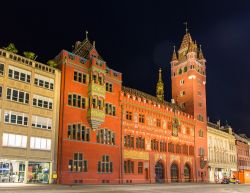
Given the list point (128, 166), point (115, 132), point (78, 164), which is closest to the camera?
point (78, 164)

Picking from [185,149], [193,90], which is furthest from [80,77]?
[193,90]

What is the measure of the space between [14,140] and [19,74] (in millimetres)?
9643

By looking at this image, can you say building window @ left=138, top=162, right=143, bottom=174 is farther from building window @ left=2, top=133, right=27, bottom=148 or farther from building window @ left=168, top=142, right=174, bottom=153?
building window @ left=2, top=133, right=27, bottom=148

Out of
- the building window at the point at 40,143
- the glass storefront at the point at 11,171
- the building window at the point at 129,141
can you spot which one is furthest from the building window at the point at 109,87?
the glass storefront at the point at 11,171

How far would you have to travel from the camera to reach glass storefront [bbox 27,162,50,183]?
47000mm

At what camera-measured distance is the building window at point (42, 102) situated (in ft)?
159

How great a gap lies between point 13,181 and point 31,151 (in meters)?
4.68

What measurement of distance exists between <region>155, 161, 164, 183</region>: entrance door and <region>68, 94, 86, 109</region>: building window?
2367 centimetres

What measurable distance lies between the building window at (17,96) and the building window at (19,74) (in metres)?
1.91

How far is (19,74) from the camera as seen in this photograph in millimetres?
46969

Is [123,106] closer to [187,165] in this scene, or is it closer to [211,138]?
[187,165]

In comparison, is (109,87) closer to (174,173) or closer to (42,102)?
(42,102)

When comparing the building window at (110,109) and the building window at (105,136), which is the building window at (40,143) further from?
the building window at (110,109)

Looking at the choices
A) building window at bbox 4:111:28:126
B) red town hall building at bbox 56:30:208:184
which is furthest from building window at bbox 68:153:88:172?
building window at bbox 4:111:28:126
